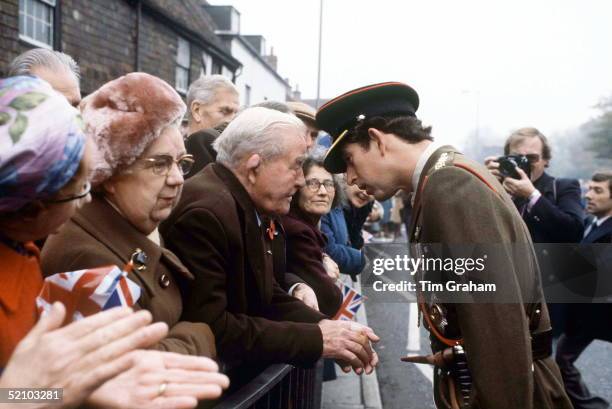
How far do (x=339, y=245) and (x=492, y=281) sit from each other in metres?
2.79

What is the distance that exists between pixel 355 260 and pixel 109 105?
123 inches

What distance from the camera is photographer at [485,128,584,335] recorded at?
481 centimetres

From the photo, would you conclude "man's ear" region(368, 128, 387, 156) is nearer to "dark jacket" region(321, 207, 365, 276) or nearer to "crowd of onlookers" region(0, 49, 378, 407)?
"crowd of onlookers" region(0, 49, 378, 407)

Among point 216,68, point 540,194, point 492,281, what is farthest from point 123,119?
point 216,68

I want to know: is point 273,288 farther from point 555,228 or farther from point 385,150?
point 555,228

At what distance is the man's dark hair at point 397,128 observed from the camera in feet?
8.47

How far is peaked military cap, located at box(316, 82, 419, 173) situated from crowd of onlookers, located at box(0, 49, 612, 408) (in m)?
0.15

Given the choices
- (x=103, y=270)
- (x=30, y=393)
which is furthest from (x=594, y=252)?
(x=30, y=393)

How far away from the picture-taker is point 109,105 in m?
1.97

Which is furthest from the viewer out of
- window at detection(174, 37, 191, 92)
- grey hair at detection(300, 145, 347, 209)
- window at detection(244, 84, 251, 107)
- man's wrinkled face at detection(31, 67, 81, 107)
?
window at detection(244, 84, 251, 107)

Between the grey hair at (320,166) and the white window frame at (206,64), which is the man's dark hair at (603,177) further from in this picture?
the white window frame at (206,64)

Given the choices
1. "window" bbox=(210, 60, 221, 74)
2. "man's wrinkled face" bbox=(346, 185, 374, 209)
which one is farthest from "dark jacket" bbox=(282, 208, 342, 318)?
"window" bbox=(210, 60, 221, 74)

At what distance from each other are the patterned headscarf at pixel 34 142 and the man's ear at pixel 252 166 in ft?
4.13

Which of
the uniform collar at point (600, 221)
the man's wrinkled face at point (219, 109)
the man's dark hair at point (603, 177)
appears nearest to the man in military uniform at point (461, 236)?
the man's wrinkled face at point (219, 109)
